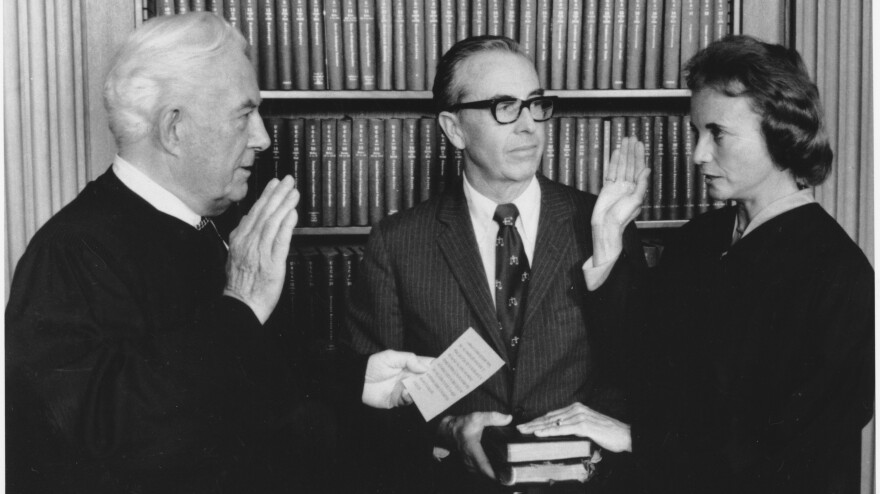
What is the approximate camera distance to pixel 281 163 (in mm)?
2377

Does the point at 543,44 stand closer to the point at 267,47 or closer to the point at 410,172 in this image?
the point at 410,172

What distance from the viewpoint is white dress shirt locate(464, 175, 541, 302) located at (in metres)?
1.89

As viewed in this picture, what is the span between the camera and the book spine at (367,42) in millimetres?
2334

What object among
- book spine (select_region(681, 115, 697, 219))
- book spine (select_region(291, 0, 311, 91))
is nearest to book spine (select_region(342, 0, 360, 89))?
book spine (select_region(291, 0, 311, 91))

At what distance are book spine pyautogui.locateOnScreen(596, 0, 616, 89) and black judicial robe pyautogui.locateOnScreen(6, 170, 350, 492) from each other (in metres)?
1.41

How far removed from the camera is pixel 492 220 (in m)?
1.91

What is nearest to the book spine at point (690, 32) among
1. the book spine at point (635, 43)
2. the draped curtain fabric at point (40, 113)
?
the book spine at point (635, 43)

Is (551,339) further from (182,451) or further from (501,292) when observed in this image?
(182,451)

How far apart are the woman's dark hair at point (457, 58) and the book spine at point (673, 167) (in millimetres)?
768

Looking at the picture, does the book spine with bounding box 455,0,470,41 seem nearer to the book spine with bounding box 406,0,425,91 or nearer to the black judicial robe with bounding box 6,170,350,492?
the book spine with bounding box 406,0,425,91

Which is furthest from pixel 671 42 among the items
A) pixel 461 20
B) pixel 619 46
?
pixel 461 20

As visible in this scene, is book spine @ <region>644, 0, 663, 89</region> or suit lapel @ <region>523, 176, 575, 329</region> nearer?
suit lapel @ <region>523, 176, 575, 329</region>

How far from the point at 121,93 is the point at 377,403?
90 centimetres

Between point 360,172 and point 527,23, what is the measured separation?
27.1 inches
